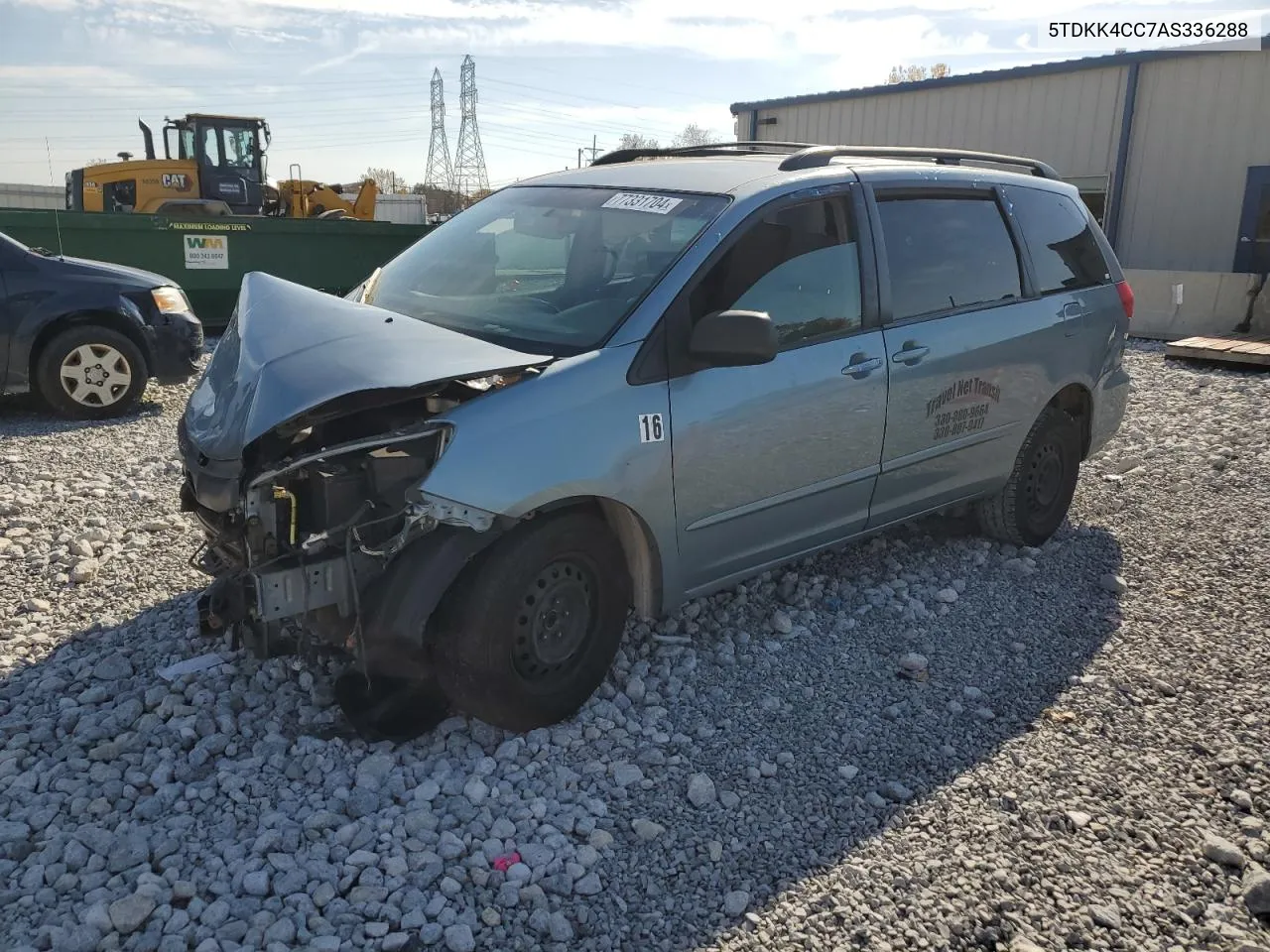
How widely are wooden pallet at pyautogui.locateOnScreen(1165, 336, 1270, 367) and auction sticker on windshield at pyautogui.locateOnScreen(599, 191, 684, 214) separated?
28.0 feet

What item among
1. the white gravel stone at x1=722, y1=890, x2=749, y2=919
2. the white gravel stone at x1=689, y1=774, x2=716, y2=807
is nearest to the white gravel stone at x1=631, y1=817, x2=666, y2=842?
the white gravel stone at x1=689, y1=774, x2=716, y2=807

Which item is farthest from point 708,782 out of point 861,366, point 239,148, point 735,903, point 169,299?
point 239,148

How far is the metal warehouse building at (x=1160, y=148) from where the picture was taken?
12.7 meters

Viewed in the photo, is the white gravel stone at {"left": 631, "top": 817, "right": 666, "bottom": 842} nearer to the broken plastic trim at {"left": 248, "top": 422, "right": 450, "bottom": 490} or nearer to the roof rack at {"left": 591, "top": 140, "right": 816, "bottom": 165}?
the broken plastic trim at {"left": 248, "top": 422, "right": 450, "bottom": 490}

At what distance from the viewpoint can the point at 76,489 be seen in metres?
5.75

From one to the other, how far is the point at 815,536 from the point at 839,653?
48cm

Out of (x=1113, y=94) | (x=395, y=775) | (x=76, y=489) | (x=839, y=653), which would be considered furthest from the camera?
(x=1113, y=94)

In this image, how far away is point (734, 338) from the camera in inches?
130

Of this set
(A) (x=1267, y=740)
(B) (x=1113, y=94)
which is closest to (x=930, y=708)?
(A) (x=1267, y=740)

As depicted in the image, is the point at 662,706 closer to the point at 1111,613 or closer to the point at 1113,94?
the point at 1111,613

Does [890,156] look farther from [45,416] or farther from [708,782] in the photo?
[45,416]

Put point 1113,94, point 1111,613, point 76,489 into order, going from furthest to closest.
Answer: point 1113,94 < point 76,489 < point 1111,613

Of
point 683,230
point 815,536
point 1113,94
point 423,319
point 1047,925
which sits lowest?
point 1047,925

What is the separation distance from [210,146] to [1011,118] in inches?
531
